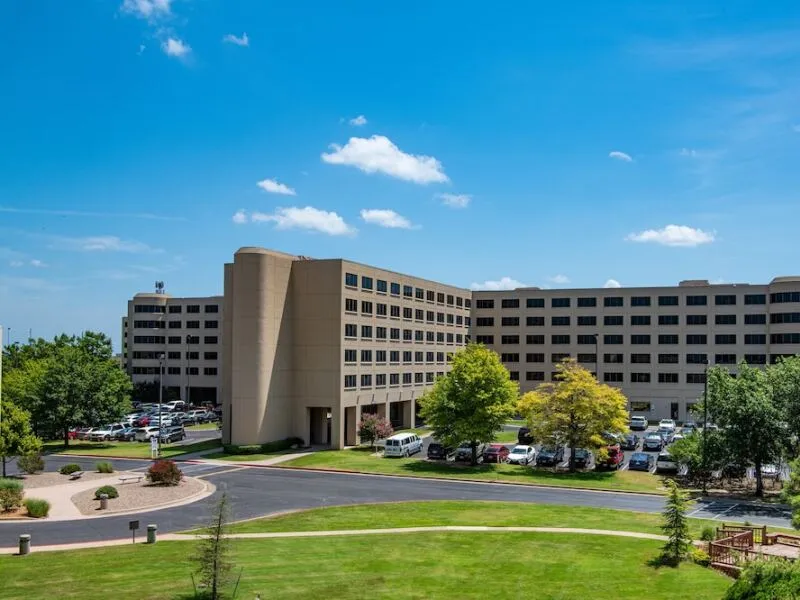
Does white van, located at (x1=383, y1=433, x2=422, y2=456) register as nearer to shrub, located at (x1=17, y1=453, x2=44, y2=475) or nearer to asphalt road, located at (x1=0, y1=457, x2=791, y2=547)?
asphalt road, located at (x1=0, y1=457, x2=791, y2=547)

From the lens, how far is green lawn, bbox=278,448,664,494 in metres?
48.2

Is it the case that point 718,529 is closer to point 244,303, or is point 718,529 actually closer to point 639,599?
point 639,599

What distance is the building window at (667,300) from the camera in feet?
313

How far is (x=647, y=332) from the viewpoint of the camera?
9656 cm

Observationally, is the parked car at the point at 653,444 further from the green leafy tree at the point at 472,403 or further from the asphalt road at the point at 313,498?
the asphalt road at the point at 313,498

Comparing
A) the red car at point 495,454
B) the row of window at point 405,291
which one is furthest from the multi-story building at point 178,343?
the red car at point 495,454

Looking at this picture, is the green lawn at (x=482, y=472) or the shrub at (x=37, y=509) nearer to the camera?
the shrub at (x=37, y=509)

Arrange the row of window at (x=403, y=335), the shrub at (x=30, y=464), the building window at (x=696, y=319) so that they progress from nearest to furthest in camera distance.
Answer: the shrub at (x=30, y=464) < the row of window at (x=403, y=335) < the building window at (x=696, y=319)

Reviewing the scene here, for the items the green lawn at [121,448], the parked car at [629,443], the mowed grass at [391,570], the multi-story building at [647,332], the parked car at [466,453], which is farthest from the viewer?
the multi-story building at [647,332]

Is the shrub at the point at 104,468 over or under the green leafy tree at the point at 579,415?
under

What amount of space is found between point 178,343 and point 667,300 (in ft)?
250

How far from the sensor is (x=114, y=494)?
39.8 meters

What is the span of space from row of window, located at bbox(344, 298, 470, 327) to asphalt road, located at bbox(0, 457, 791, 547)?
1963 centimetres

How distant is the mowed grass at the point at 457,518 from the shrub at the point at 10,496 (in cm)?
1279
